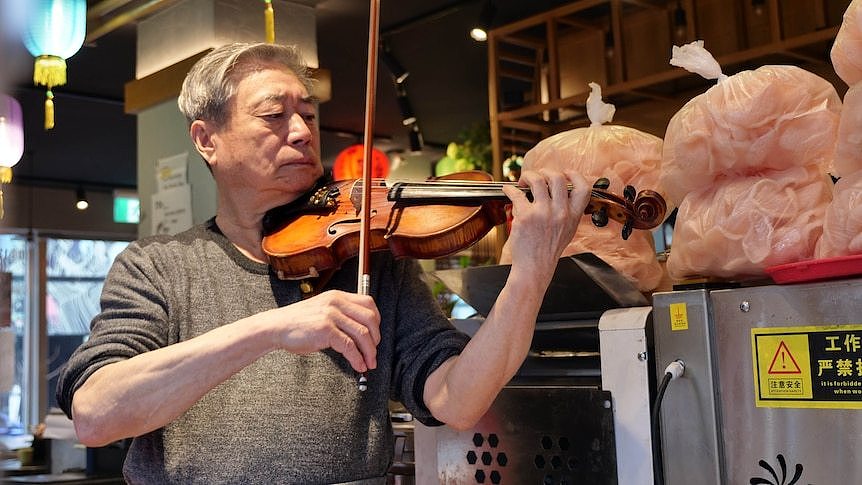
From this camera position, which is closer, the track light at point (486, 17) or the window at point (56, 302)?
the track light at point (486, 17)

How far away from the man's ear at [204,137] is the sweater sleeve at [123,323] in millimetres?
213

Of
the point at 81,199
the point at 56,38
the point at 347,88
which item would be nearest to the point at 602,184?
the point at 56,38

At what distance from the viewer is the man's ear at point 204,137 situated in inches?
64.6

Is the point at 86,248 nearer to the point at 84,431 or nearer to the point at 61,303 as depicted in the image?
the point at 61,303

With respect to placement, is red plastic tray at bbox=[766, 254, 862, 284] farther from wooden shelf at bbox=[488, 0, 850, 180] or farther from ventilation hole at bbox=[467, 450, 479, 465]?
wooden shelf at bbox=[488, 0, 850, 180]

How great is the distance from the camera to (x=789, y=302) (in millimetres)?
1179

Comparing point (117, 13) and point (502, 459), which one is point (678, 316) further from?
point (117, 13)

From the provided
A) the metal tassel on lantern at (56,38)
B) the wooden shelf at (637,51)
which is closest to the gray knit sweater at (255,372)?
Answer: the metal tassel on lantern at (56,38)

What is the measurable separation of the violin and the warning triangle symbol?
0.79ft

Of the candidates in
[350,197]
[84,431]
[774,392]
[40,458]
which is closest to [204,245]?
[350,197]


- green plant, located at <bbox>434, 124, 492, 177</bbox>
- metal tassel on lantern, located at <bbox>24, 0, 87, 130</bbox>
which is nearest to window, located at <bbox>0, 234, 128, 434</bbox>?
green plant, located at <bbox>434, 124, 492, 177</bbox>

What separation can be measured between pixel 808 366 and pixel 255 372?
2.78ft

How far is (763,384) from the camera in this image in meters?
1.20

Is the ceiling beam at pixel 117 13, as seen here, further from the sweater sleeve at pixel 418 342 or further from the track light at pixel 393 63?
the sweater sleeve at pixel 418 342
